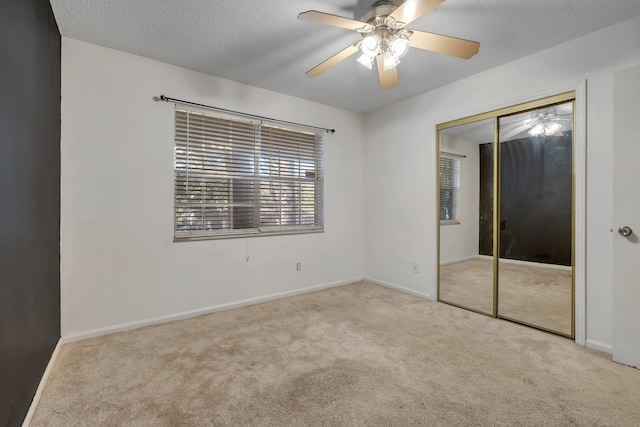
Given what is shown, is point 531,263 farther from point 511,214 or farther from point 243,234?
point 243,234

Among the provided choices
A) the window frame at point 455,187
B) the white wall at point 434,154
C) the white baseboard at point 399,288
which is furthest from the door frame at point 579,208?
the white baseboard at point 399,288

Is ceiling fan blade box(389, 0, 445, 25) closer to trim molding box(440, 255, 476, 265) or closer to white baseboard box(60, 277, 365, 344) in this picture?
trim molding box(440, 255, 476, 265)

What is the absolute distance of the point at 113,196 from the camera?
255 centimetres

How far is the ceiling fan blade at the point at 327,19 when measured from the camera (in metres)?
1.65

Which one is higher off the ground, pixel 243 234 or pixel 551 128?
pixel 551 128

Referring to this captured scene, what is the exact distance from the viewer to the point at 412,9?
64.4 inches

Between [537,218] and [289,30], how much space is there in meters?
2.78

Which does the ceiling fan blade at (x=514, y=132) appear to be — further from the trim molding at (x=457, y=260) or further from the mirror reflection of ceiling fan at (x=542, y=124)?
the trim molding at (x=457, y=260)

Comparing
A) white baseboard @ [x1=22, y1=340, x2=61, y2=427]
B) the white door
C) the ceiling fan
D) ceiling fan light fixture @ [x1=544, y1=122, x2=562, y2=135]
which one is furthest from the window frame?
white baseboard @ [x1=22, y1=340, x2=61, y2=427]

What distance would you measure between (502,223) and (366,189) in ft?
6.17

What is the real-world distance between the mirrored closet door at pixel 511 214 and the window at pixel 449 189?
0.01 m

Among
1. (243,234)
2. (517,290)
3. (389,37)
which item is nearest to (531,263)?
(517,290)

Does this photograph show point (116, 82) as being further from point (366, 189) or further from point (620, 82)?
point (620, 82)

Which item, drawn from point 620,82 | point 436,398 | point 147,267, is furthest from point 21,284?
point 620,82
